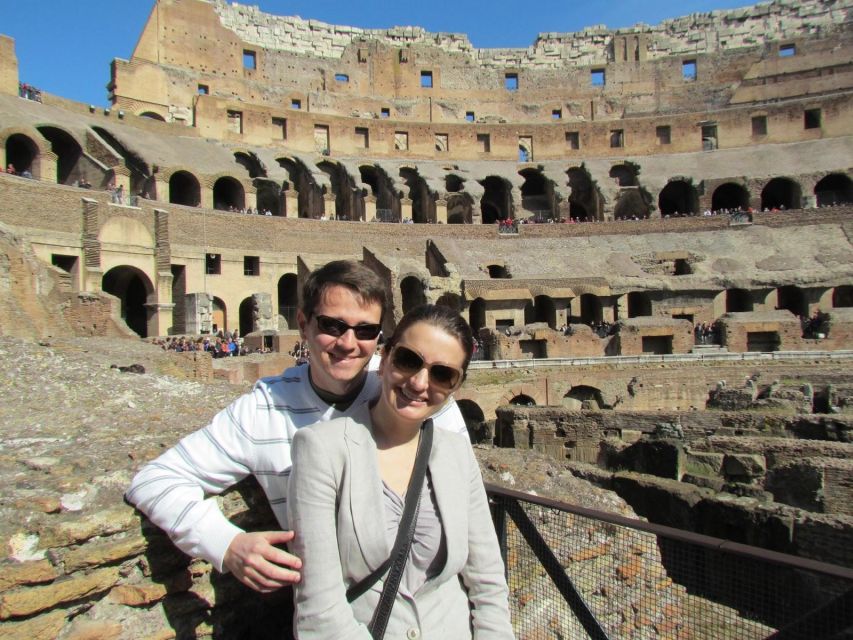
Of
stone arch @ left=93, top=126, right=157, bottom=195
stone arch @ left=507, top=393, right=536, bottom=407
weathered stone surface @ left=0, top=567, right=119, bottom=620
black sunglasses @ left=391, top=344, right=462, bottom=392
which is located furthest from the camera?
stone arch @ left=93, top=126, right=157, bottom=195

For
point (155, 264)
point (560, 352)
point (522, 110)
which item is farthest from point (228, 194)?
point (522, 110)

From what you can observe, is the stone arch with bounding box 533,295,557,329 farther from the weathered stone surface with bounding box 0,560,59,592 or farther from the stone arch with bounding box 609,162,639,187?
the weathered stone surface with bounding box 0,560,59,592

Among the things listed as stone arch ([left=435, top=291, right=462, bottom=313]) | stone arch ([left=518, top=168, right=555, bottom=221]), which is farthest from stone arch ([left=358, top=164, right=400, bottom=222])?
stone arch ([left=435, top=291, right=462, bottom=313])

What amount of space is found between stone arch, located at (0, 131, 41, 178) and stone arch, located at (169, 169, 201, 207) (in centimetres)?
579

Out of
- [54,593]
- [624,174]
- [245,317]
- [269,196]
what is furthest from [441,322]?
[624,174]

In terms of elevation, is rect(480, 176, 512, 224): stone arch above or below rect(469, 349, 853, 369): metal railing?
above

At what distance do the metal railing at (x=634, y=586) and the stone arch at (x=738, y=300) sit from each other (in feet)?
75.6

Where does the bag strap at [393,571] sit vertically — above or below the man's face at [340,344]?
below

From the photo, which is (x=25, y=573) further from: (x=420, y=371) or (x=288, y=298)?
(x=288, y=298)

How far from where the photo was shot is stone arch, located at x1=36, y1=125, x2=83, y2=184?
87.5ft

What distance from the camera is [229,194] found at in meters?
32.7

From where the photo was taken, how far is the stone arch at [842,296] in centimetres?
2475

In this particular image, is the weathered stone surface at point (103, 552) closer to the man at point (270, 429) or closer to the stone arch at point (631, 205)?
the man at point (270, 429)

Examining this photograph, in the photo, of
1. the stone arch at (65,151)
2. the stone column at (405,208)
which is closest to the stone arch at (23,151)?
the stone arch at (65,151)
